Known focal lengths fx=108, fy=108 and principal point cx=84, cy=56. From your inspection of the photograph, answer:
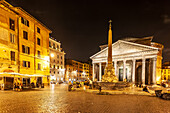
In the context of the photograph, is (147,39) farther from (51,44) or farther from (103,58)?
(51,44)

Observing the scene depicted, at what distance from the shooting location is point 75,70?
74125 millimetres

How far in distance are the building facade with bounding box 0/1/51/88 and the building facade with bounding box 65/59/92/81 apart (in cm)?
3514

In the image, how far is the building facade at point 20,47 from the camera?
55.4 ft

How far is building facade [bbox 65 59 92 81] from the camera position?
6503 centimetres

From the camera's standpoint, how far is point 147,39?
39625 mm

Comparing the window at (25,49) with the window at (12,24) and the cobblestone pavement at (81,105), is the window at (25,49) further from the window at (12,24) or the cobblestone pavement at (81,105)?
the cobblestone pavement at (81,105)

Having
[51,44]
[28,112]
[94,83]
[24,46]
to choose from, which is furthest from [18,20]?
[51,44]

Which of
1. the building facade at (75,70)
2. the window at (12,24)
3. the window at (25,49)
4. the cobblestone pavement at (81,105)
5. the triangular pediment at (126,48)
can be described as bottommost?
the building facade at (75,70)

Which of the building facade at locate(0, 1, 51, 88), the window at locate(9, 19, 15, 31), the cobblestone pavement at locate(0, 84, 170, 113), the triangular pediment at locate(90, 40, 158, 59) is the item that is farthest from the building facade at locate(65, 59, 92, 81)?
the cobblestone pavement at locate(0, 84, 170, 113)

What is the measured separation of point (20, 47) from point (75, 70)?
5563cm

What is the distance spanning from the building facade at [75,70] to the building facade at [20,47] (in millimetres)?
→ 35140

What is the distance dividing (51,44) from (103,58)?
2220 centimetres

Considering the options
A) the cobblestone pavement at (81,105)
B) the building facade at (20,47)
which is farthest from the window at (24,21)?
the cobblestone pavement at (81,105)

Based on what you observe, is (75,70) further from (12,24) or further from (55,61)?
(12,24)
